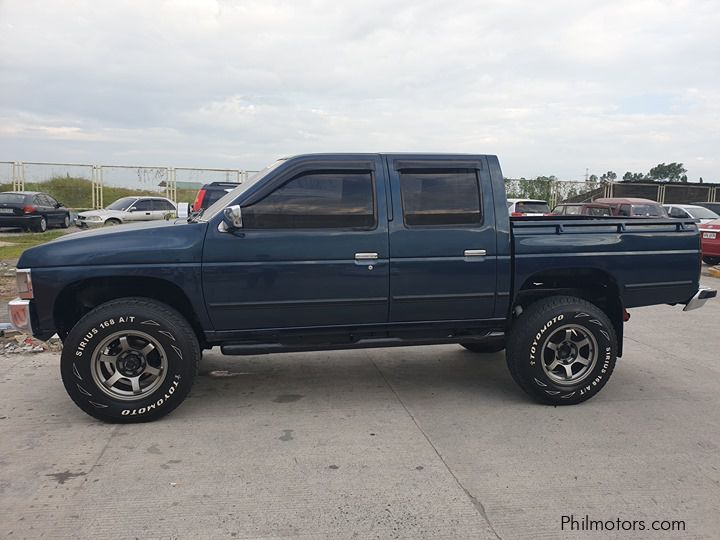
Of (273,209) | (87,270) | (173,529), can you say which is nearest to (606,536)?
(173,529)

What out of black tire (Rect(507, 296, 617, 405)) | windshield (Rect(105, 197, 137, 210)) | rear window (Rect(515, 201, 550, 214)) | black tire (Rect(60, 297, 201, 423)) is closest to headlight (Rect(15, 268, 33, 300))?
black tire (Rect(60, 297, 201, 423))

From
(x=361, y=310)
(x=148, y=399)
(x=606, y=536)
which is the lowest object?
(x=606, y=536)

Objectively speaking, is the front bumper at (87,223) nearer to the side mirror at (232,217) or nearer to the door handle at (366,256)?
the side mirror at (232,217)

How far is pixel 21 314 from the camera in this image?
401 centimetres

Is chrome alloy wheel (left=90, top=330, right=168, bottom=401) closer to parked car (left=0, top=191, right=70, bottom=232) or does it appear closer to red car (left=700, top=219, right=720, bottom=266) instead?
red car (left=700, top=219, right=720, bottom=266)

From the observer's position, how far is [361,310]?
173 inches

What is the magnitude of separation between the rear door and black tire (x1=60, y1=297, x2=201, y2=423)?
5.36 feet

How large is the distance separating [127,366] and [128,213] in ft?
54.0

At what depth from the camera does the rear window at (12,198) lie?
18781 millimetres

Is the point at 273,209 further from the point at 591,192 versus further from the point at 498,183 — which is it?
the point at 591,192

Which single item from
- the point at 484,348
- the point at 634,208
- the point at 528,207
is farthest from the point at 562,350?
the point at 528,207

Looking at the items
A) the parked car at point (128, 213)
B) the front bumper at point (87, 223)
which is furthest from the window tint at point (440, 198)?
the front bumper at point (87, 223)

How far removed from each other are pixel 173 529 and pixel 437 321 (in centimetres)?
246

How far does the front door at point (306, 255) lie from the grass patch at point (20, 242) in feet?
35.7
